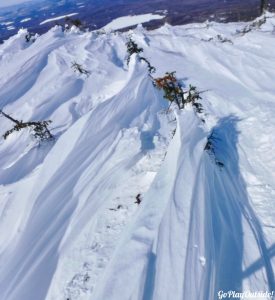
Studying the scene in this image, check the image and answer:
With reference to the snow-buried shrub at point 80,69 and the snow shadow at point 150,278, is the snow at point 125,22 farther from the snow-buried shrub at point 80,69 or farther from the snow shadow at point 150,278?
the snow shadow at point 150,278

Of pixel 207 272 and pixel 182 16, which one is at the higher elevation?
pixel 207 272

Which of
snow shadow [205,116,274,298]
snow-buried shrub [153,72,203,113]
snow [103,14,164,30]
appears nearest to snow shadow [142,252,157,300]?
snow shadow [205,116,274,298]

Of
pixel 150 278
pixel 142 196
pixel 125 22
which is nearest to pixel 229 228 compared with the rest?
pixel 142 196

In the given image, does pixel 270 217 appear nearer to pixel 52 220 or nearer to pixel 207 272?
pixel 207 272

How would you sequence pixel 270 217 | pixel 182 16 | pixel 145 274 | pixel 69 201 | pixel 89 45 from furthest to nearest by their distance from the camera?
pixel 182 16
pixel 89 45
pixel 69 201
pixel 270 217
pixel 145 274

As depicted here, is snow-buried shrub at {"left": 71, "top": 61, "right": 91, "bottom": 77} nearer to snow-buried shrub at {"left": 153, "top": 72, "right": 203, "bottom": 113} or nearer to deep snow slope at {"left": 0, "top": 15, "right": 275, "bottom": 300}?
deep snow slope at {"left": 0, "top": 15, "right": 275, "bottom": 300}

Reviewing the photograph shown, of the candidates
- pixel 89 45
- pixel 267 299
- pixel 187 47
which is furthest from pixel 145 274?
pixel 89 45

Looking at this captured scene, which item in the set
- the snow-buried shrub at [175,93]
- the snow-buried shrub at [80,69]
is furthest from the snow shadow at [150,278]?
the snow-buried shrub at [80,69]
